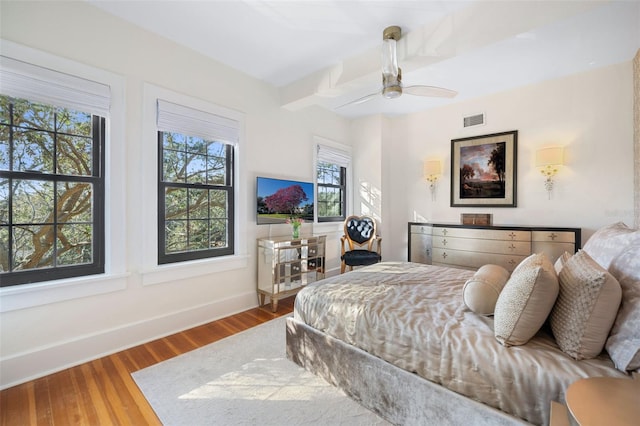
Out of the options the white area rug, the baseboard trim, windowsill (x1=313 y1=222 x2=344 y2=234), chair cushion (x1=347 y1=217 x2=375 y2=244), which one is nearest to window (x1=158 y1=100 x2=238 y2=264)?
the baseboard trim

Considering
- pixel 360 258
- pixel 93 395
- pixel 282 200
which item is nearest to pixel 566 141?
pixel 360 258

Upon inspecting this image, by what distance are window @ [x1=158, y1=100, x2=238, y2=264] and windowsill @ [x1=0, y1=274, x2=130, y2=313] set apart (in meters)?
0.49

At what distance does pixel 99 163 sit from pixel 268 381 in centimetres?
232

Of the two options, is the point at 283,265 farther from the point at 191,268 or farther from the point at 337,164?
the point at 337,164

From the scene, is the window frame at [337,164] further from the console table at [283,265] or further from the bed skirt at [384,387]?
the bed skirt at [384,387]

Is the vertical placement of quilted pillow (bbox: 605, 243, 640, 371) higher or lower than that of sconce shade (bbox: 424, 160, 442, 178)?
lower

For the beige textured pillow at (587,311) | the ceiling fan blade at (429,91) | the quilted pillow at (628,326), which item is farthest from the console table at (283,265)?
the quilted pillow at (628,326)

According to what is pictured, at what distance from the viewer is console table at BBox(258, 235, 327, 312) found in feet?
11.1

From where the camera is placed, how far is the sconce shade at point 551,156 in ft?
11.5

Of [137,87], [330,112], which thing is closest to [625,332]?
[137,87]

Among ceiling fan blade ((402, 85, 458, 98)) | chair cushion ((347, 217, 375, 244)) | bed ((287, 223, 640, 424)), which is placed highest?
ceiling fan blade ((402, 85, 458, 98))

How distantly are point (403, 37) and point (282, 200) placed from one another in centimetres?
235

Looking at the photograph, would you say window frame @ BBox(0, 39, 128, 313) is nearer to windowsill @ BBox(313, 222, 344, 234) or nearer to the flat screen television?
the flat screen television

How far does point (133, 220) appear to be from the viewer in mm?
2586
